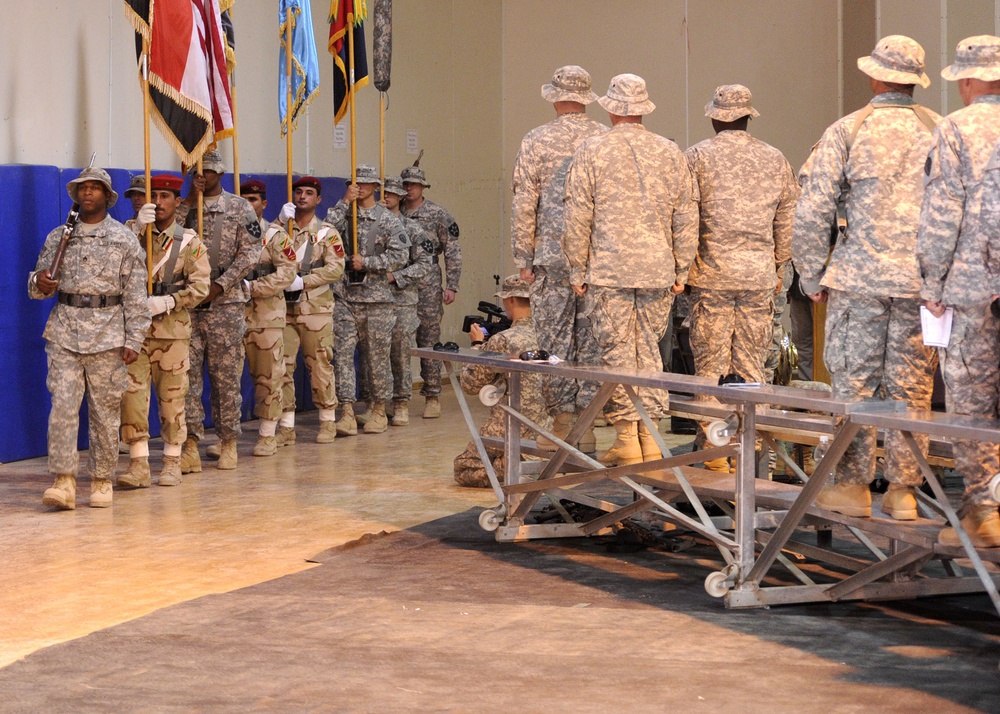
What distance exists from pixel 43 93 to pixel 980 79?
256 inches

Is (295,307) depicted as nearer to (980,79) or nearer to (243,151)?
(243,151)

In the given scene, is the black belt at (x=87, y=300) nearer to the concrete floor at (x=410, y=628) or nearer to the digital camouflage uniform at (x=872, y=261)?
the concrete floor at (x=410, y=628)

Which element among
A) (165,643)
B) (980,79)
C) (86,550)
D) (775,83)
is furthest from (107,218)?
(775,83)

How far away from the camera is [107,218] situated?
24.0 feet

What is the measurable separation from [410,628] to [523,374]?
2.87m

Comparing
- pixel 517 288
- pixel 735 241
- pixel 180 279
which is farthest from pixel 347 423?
pixel 735 241

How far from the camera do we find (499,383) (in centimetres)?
713

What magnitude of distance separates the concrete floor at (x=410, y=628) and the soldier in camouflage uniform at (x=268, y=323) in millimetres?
2000

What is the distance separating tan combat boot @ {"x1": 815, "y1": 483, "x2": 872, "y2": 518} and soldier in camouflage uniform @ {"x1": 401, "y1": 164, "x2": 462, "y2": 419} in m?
6.39

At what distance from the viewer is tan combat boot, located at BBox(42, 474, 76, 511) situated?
715 cm

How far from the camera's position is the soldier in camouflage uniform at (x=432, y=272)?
11.3m

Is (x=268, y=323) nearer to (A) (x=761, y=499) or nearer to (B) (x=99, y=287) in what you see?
(B) (x=99, y=287)

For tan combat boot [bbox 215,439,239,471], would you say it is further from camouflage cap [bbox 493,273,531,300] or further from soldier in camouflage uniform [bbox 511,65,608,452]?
soldier in camouflage uniform [bbox 511,65,608,452]

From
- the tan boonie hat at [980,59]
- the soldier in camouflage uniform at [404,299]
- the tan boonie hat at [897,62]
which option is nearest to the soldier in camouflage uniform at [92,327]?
the soldier in camouflage uniform at [404,299]
